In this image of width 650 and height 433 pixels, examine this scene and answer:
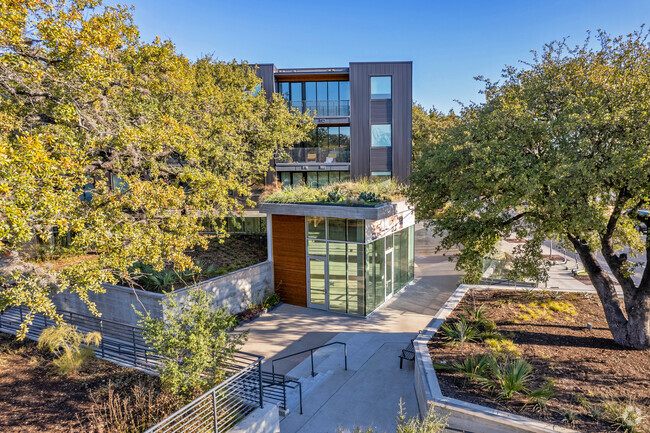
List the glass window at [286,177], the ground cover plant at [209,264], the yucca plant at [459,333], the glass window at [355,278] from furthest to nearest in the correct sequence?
the glass window at [286,177], the glass window at [355,278], the ground cover plant at [209,264], the yucca plant at [459,333]

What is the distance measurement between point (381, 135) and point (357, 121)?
5.98 ft

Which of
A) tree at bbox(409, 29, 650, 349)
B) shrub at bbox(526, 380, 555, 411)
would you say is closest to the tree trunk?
tree at bbox(409, 29, 650, 349)

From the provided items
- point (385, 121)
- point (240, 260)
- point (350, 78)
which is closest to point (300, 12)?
point (350, 78)

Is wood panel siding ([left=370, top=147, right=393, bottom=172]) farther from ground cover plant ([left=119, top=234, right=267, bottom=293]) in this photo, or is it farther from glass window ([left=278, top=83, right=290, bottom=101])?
ground cover plant ([left=119, top=234, right=267, bottom=293])

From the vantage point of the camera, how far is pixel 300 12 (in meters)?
16.7

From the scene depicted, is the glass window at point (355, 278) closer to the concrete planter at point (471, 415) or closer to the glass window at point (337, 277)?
the glass window at point (337, 277)

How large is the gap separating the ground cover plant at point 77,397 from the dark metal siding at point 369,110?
61.7ft

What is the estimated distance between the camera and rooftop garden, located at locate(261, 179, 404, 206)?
45.8 feet

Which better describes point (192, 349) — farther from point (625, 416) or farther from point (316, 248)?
point (316, 248)

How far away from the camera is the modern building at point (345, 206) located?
13.8 meters

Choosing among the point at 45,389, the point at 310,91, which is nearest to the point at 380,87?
the point at 310,91

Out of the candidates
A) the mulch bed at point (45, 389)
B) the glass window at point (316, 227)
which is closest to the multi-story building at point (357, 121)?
the glass window at point (316, 227)

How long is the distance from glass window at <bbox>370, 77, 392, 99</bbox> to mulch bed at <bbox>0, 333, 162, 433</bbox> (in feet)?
68.8

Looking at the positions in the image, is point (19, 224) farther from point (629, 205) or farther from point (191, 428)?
point (629, 205)
